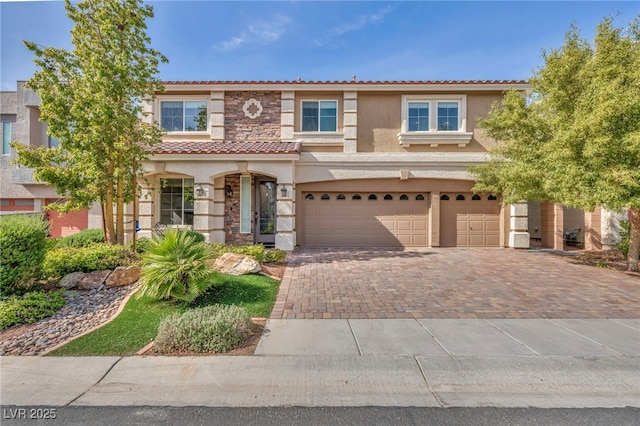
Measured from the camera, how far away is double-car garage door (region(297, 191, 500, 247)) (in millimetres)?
12969

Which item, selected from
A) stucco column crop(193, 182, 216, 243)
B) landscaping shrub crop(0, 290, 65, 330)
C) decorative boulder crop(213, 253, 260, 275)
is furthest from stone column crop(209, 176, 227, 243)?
landscaping shrub crop(0, 290, 65, 330)

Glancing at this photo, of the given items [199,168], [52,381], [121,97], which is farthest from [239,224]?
[52,381]

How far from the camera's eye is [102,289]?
6641mm

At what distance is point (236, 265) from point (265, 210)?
5835 millimetres

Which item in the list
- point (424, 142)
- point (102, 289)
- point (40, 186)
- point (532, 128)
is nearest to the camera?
point (102, 289)

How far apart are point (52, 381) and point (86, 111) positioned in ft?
23.3

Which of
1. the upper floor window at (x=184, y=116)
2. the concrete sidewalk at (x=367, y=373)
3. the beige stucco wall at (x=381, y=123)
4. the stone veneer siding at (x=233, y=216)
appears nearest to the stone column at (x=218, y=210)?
the stone veneer siding at (x=233, y=216)

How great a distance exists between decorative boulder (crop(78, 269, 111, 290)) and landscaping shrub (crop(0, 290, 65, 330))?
0.84m

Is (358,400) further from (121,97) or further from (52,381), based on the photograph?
(121,97)

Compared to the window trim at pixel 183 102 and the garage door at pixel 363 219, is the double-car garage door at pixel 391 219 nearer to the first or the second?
the garage door at pixel 363 219

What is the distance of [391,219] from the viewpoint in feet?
42.8

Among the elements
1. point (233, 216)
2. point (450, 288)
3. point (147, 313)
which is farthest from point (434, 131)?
point (147, 313)

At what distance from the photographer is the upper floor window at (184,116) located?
43.0 ft

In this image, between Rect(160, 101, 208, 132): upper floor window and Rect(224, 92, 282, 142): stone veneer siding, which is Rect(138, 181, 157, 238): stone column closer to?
Rect(160, 101, 208, 132): upper floor window
